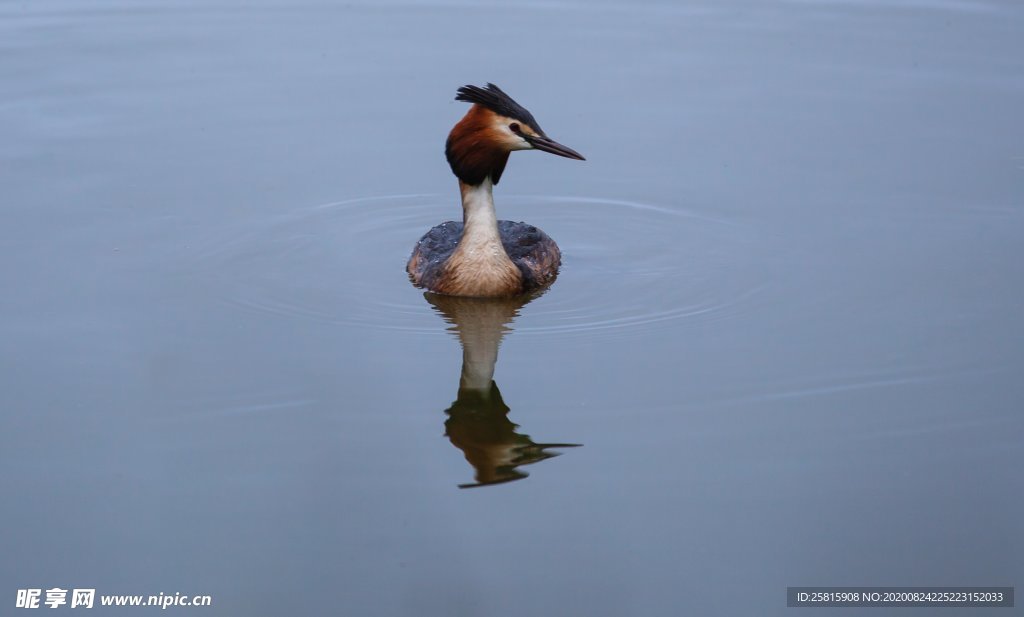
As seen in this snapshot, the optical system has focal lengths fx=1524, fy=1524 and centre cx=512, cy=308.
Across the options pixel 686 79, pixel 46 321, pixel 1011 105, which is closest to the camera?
pixel 46 321

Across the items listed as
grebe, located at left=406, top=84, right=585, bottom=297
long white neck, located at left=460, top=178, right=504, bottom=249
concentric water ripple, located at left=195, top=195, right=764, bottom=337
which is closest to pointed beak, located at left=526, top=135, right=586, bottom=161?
grebe, located at left=406, top=84, right=585, bottom=297

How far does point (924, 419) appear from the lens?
8.22 meters

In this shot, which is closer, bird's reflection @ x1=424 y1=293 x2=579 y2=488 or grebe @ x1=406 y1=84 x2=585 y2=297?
bird's reflection @ x1=424 y1=293 x2=579 y2=488

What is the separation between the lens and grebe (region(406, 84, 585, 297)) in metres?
9.91

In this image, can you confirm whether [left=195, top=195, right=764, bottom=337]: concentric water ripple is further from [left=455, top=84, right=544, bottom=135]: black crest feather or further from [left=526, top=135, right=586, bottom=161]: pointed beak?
[left=455, top=84, right=544, bottom=135]: black crest feather

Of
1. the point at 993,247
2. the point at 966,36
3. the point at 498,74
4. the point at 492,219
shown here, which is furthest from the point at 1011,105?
the point at 492,219

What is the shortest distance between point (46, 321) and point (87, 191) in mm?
2655

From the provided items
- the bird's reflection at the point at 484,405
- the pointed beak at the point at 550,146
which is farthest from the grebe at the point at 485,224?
the bird's reflection at the point at 484,405

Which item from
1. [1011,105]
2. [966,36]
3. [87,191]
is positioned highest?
[966,36]

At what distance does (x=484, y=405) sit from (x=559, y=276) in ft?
7.70

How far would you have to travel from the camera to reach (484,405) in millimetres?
8547

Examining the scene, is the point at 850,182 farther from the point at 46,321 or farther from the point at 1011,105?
the point at 46,321

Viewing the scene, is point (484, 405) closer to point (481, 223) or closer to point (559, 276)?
point (481, 223)

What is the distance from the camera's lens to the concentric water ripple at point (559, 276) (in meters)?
9.85
